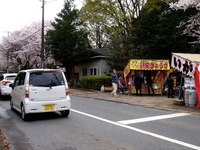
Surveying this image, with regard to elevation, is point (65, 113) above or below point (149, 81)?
below

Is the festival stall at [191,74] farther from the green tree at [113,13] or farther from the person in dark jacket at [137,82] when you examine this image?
the green tree at [113,13]

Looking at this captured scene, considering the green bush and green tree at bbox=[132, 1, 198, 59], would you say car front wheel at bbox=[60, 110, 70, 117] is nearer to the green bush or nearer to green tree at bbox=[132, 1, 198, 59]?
the green bush

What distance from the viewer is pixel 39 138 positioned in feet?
24.4

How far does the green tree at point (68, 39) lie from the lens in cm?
3011

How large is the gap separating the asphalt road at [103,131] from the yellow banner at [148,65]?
7.82m

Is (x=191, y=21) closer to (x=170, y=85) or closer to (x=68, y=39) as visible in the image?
(x=170, y=85)

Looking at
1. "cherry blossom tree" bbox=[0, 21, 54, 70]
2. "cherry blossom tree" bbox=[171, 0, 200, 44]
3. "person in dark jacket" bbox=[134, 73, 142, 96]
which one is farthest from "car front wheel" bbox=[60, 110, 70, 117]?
"cherry blossom tree" bbox=[0, 21, 54, 70]

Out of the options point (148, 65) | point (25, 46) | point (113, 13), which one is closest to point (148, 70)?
point (148, 65)

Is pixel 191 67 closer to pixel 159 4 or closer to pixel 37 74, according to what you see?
pixel 37 74

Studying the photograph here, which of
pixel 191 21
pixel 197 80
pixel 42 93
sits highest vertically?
pixel 191 21

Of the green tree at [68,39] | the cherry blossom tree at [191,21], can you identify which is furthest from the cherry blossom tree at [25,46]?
the cherry blossom tree at [191,21]

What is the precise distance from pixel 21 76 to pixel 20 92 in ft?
2.51

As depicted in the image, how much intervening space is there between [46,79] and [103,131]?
327 centimetres

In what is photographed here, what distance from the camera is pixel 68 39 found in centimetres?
2992
